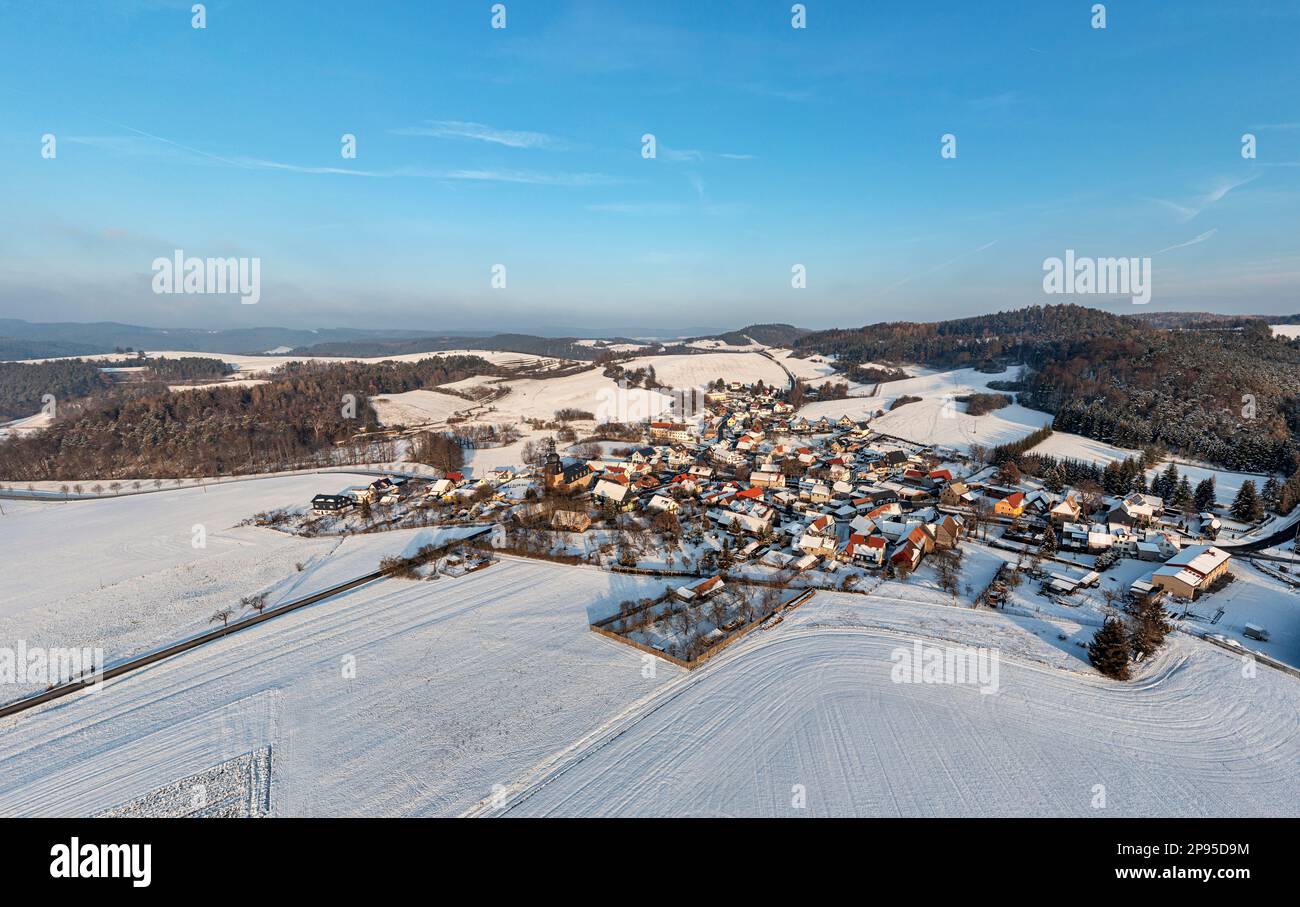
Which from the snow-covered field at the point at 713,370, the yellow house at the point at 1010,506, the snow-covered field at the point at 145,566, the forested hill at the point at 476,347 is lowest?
the snow-covered field at the point at 145,566

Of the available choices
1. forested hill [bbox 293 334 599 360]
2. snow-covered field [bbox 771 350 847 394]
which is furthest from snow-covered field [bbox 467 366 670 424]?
forested hill [bbox 293 334 599 360]

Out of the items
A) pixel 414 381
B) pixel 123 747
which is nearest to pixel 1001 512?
pixel 123 747

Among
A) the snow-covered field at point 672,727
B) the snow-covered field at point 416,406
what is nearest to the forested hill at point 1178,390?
the snow-covered field at point 672,727

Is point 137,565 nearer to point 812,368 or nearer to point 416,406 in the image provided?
point 416,406

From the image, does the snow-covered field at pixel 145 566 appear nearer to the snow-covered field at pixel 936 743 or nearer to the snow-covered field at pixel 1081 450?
the snow-covered field at pixel 936 743

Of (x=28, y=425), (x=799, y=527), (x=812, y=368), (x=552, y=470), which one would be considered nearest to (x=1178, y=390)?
(x=799, y=527)

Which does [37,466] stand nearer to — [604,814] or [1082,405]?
[604,814]
